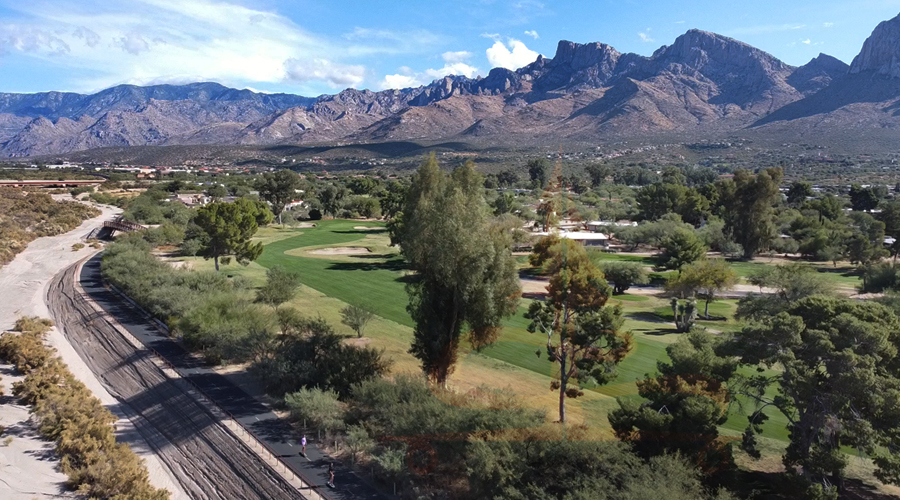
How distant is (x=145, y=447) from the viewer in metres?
17.8

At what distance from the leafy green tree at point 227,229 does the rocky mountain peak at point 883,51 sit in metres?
227

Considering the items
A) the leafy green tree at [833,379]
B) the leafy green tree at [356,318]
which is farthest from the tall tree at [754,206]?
the leafy green tree at [356,318]

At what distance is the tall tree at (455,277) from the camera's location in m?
17.4

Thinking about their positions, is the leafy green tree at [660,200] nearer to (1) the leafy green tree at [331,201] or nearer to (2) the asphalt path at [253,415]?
(1) the leafy green tree at [331,201]

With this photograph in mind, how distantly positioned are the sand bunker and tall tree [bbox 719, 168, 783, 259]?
38.4 m

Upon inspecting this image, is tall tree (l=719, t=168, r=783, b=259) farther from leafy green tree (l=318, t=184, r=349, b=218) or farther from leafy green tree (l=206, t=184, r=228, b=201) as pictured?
leafy green tree (l=206, t=184, r=228, b=201)

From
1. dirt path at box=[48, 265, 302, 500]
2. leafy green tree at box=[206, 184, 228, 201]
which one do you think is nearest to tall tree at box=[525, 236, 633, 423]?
dirt path at box=[48, 265, 302, 500]

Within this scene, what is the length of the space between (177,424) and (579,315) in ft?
48.4

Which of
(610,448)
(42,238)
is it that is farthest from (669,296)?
(42,238)

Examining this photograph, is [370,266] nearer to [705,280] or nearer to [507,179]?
[705,280]

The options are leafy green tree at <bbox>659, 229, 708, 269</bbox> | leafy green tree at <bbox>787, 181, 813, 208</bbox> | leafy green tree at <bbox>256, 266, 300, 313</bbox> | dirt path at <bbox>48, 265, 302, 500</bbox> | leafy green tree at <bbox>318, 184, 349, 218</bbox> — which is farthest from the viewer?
leafy green tree at <bbox>318, 184, 349, 218</bbox>

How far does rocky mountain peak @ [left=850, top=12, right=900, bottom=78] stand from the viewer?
18488cm

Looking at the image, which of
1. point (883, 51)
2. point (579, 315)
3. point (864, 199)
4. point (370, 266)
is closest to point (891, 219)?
point (864, 199)

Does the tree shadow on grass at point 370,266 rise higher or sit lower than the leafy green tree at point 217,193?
lower
